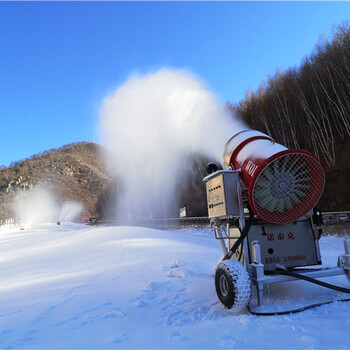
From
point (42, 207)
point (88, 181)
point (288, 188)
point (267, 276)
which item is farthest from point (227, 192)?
point (88, 181)

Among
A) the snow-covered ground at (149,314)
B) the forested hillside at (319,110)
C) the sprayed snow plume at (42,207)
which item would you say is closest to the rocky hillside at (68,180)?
the sprayed snow plume at (42,207)

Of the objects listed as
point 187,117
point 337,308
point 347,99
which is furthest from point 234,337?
point 347,99

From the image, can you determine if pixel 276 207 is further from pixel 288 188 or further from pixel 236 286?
pixel 236 286

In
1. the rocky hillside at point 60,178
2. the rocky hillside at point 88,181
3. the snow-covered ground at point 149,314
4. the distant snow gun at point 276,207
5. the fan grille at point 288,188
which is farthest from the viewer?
the rocky hillside at point 60,178

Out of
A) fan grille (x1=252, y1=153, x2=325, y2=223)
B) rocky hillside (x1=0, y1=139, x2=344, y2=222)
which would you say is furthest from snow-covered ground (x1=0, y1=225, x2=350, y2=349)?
rocky hillside (x1=0, y1=139, x2=344, y2=222)

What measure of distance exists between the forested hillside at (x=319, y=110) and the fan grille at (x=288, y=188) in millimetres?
17949

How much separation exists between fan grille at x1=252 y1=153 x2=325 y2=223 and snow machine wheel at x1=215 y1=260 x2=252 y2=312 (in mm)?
937

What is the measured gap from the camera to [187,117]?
37.3 feet

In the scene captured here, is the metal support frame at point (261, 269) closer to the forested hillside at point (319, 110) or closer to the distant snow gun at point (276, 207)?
the distant snow gun at point (276, 207)

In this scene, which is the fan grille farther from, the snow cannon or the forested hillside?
the forested hillside

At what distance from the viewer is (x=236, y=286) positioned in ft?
11.9

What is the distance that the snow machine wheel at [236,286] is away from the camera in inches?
142

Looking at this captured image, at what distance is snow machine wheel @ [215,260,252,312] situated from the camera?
3.62 metres

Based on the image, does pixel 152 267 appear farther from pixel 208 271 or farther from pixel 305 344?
pixel 305 344
